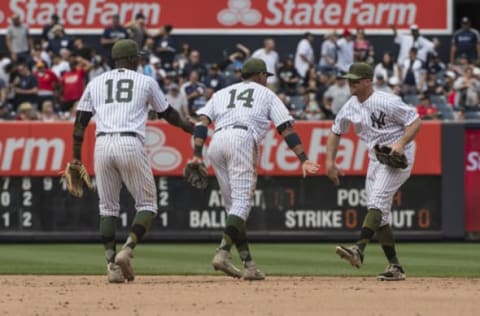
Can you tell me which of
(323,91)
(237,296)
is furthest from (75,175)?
(323,91)

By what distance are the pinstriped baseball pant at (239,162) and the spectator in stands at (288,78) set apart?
1319 centimetres

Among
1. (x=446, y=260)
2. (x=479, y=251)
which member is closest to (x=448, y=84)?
(x=479, y=251)

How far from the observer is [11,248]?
60.0 feet

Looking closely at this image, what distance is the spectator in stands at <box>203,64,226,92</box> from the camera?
2384 cm

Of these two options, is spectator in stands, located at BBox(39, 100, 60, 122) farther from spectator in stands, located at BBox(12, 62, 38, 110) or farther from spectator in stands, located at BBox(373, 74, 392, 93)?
spectator in stands, located at BBox(373, 74, 392, 93)

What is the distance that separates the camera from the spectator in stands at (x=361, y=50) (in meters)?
25.7

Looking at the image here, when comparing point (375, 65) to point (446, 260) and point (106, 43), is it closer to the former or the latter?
point (106, 43)

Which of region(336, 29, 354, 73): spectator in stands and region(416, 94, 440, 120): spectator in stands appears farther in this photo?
region(336, 29, 354, 73): spectator in stands

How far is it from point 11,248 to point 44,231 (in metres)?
1.25

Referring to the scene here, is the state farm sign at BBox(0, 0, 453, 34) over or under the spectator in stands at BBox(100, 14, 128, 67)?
over

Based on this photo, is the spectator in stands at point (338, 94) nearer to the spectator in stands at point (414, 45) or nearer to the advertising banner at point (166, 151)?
the advertising banner at point (166, 151)

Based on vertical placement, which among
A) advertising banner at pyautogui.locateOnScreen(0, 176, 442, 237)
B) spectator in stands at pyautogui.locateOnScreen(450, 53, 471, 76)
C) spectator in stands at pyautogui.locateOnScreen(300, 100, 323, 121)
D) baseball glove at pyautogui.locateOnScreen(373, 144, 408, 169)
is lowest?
advertising banner at pyautogui.locateOnScreen(0, 176, 442, 237)

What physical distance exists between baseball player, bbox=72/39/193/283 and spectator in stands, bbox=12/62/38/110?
11.5 metres

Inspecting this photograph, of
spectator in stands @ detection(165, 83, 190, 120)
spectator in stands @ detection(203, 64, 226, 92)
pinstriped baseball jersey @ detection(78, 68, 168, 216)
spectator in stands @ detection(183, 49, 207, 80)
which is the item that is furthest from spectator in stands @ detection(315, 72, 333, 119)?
pinstriped baseball jersey @ detection(78, 68, 168, 216)
